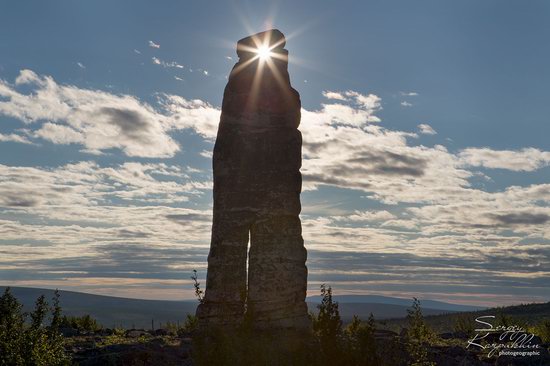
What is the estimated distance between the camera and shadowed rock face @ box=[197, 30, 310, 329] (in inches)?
827

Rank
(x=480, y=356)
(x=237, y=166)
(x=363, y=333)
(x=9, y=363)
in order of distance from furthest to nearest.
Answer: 1. (x=237, y=166)
2. (x=480, y=356)
3. (x=363, y=333)
4. (x=9, y=363)

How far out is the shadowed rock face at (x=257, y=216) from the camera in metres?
21.0

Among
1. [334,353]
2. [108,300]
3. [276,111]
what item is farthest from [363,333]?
[108,300]

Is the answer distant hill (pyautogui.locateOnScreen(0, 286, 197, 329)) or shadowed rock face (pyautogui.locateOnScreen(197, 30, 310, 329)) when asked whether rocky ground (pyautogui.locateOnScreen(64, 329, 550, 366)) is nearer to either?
shadowed rock face (pyautogui.locateOnScreen(197, 30, 310, 329))

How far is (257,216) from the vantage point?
21.3m

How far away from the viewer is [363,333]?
13258 mm

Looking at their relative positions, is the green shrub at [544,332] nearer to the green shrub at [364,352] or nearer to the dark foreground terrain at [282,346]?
the dark foreground terrain at [282,346]

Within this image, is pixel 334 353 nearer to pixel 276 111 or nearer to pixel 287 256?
pixel 287 256

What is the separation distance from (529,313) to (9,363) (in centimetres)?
4150
